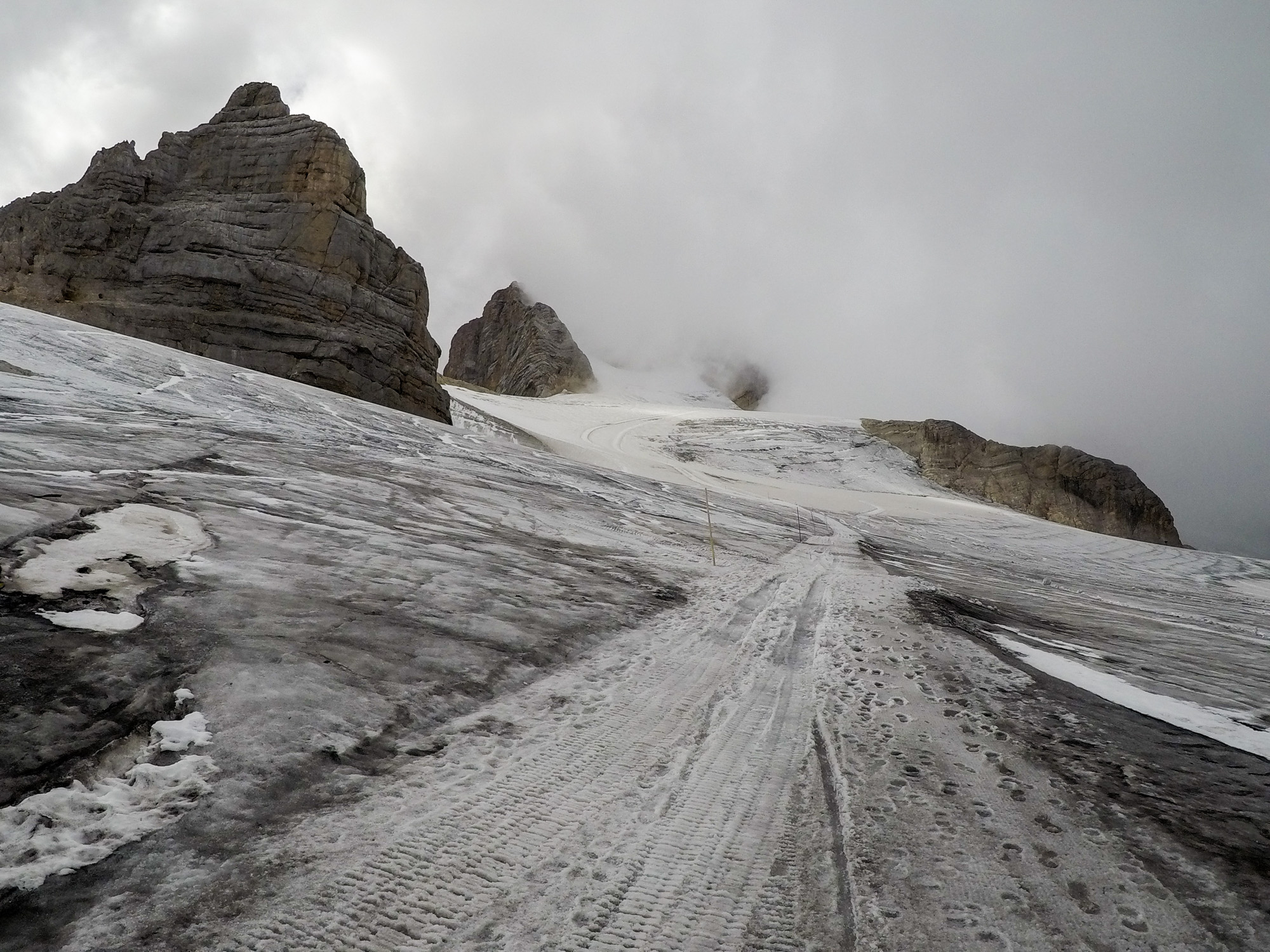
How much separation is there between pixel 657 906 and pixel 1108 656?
20.5 feet

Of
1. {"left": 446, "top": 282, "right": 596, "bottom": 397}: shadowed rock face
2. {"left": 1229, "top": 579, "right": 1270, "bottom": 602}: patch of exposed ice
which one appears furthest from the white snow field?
{"left": 446, "top": 282, "right": 596, "bottom": 397}: shadowed rock face

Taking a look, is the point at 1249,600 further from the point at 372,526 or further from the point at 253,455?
the point at 253,455

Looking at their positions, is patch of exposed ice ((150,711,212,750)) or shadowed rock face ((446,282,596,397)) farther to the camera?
shadowed rock face ((446,282,596,397))

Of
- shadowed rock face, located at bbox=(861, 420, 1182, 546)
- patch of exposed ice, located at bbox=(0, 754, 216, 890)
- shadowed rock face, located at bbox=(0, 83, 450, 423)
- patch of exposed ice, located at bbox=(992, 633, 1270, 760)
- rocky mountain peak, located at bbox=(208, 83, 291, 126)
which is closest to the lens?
patch of exposed ice, located at bbox=(0, 754, 216, 890)

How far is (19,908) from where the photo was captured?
1816 millimetres

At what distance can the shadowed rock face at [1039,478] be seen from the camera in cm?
4562

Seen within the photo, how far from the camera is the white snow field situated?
2.11m

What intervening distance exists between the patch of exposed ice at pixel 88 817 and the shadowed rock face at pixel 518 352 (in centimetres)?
7791

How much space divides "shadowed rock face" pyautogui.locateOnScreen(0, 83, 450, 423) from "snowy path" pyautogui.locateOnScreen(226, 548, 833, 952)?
27.9m

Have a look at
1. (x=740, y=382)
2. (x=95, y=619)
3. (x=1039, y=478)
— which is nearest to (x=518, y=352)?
(x=740, y=382)

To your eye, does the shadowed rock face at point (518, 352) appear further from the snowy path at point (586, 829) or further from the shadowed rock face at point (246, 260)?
the snowy path at point (586, 829)

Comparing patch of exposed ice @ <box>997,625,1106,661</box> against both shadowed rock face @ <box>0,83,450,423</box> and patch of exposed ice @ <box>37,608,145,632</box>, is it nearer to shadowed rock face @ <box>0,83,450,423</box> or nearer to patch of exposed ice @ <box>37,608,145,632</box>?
patch of exposed ice @ <box>37,608,145,632</box>

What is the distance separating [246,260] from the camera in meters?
28.4

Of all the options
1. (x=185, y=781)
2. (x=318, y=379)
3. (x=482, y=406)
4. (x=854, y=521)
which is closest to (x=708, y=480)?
(x=854, y=521)
